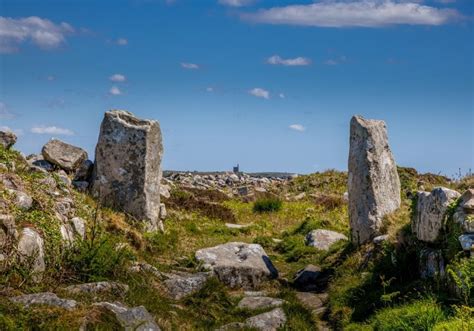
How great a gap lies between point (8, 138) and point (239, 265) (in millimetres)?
7815

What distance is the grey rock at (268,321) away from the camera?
12.0m

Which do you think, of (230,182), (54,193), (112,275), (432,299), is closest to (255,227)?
(54,193)

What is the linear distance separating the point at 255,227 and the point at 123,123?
20.7 ft

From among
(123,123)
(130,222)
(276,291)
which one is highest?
(123,123)

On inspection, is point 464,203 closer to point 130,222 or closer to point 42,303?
point 42,303

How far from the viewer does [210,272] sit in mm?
15961

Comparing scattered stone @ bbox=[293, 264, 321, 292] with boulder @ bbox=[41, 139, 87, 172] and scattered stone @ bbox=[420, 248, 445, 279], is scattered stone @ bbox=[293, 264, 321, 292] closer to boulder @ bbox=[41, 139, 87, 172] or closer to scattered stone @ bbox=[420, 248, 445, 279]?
scattered stone @ bbox=[420, 248, 445, 279]

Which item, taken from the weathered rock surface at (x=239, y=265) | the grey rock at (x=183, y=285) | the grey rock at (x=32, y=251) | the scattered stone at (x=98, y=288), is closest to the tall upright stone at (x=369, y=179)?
the weathered rock surface at (x=239, y=265)

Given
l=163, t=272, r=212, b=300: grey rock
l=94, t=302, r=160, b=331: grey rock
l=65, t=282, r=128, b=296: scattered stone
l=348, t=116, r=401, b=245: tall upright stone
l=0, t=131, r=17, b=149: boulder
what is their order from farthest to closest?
l=0, t=131, r=17, b=149: boulder
l=348, t=116, r=401, b=245: tall upright stone
l=163, t=272, r=212, b=300: grey rock
l=65, t=282, r=128, b=296: scattered stone
l=94, t=302, r=160, b=331: grey rock

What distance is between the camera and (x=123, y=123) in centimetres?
2022

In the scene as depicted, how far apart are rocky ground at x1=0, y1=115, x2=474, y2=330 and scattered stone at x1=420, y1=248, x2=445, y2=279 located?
0.12ft

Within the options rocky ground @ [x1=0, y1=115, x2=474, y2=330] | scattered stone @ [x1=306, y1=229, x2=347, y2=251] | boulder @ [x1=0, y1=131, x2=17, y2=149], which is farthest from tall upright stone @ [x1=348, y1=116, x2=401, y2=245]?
boulder @ [x1=0, y1=131, x2=17, y2=149]

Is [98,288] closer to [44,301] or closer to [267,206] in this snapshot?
[44,301]

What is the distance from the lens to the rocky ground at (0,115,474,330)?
10.1 meters
